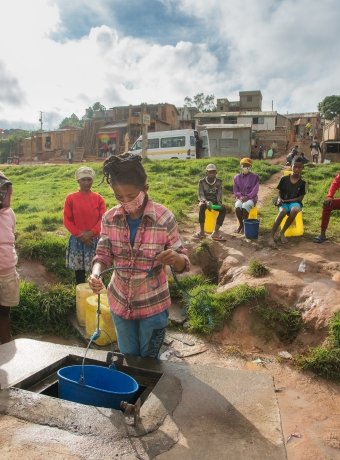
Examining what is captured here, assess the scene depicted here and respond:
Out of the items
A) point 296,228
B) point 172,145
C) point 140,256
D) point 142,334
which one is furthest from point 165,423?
point 172,145

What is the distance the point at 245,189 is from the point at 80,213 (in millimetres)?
4093

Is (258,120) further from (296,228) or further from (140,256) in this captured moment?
(140,256)

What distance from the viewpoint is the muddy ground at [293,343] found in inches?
141

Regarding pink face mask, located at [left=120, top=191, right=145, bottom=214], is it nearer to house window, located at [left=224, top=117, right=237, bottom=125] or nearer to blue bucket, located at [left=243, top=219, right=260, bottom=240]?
blue bucket, located at [left=243, top=219, right=260, bottom=240]

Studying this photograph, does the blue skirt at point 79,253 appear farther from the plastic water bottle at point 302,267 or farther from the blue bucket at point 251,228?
the blue bucket at point 251,228

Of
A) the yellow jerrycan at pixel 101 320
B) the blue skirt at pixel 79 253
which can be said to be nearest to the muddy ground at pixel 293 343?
the yellow jerrycan at pixel 101 320

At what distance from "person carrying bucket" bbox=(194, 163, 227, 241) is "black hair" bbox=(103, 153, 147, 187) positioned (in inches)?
222

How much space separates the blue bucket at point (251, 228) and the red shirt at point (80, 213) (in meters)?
3.46

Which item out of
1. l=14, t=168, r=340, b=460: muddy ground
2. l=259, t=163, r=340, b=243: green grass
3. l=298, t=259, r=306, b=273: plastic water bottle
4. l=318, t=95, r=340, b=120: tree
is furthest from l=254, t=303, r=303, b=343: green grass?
l=318, t=95, r=340, b=120: tree

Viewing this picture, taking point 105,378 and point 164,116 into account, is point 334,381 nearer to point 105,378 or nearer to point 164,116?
point 105,378

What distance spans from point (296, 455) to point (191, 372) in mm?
1681

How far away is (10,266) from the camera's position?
3.85 metres

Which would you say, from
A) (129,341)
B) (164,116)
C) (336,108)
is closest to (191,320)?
(129,341)

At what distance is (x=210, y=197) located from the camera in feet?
27.2
